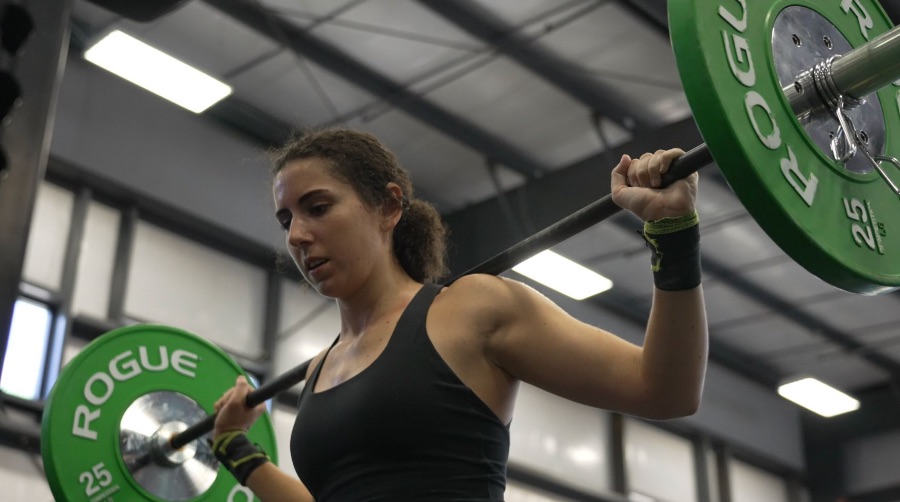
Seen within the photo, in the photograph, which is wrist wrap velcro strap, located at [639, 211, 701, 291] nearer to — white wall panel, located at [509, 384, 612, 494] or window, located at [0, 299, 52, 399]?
window, located at [0, 299, 52, 399]

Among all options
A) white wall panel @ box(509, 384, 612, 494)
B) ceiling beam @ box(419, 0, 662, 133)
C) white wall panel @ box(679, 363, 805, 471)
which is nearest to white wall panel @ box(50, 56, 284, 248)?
ceiling beam @ box(419, 0, 662, 133)

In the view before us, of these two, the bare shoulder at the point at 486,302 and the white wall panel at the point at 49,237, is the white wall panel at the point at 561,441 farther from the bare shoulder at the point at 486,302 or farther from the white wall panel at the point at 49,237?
the bare shoulder at the point at 486,302

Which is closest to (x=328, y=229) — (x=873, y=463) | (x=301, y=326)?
(x=301, y=326)

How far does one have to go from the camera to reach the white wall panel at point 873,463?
32.6 ft

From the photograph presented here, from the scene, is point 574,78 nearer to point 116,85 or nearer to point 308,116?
point 308,116

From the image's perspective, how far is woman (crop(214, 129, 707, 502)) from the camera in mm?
1443

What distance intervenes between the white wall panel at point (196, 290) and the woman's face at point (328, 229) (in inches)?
179

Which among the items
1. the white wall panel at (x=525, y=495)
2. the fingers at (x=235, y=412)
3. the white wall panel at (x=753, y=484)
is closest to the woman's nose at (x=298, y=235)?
the fingers at (x=235, y=412)

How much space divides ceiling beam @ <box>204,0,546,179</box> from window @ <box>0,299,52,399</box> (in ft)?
5.91

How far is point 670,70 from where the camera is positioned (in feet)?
20.4

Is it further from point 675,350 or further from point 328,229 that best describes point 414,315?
point 675,350

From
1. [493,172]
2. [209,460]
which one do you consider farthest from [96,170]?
[209,460]

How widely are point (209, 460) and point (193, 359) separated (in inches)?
10.3

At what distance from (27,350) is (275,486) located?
3.77 m
